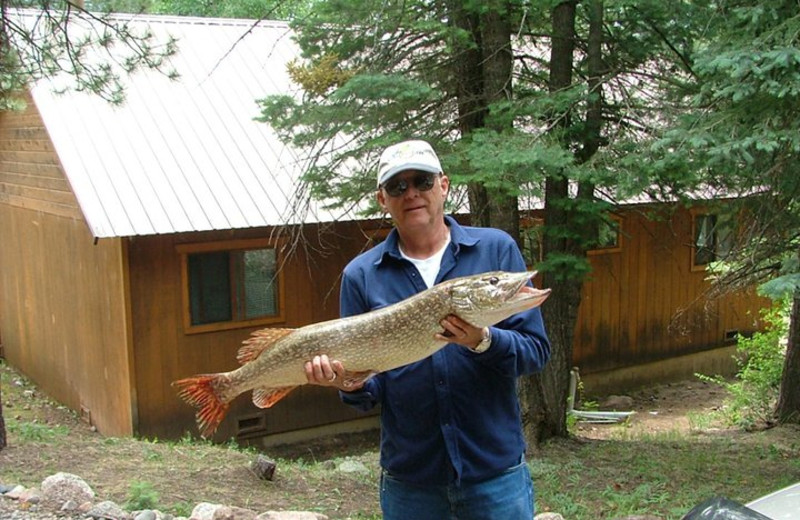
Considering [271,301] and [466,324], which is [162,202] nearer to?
[271,301]

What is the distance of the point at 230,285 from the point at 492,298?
812 centimetres

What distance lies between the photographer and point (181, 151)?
10523 mm

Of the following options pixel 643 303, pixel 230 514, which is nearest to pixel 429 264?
pixel 230 514

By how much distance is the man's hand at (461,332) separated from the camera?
8.44 ft

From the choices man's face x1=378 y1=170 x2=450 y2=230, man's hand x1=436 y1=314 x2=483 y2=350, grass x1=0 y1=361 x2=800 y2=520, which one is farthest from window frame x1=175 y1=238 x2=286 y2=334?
man's hand x1=436 y1=314 x2=483 y2=350

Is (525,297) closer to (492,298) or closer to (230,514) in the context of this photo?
(492,298)

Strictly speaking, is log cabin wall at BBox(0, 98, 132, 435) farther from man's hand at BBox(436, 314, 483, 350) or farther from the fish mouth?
the fish mouth

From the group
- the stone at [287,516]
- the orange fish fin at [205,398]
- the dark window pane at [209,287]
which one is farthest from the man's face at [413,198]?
the dark window pane at [209,287]

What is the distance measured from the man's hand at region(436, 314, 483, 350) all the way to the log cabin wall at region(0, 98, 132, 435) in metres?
7.66

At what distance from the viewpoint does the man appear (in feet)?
8.75

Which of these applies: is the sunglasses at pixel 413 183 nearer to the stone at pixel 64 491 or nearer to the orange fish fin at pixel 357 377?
the orange fish fin at pixel 357 377

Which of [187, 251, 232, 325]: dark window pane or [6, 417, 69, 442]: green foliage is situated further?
[187, 251, 232, 325]: dark window pane

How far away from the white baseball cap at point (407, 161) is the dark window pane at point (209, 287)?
7.66 meters

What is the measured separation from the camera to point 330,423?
36.3 ft
